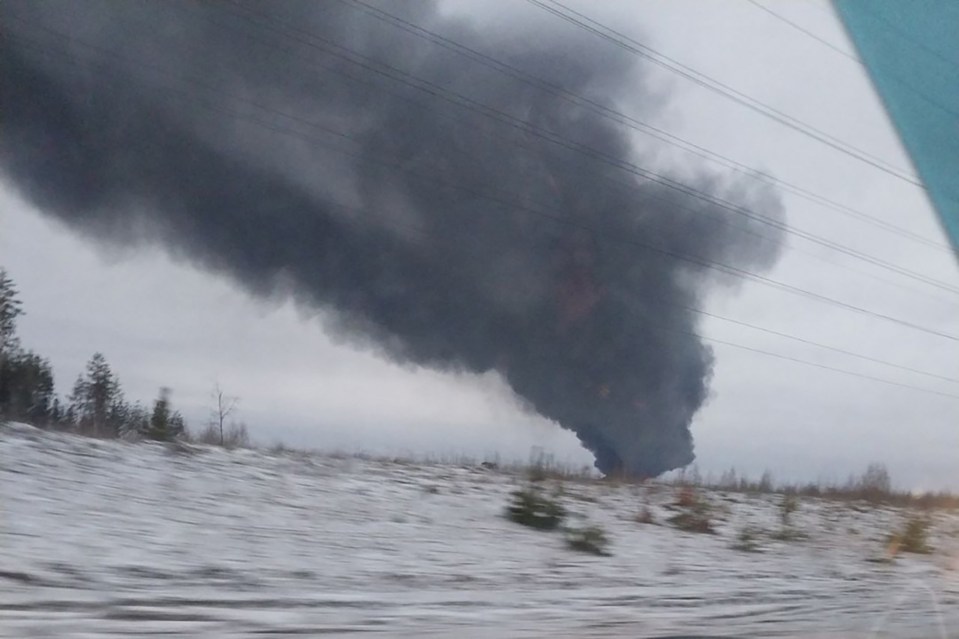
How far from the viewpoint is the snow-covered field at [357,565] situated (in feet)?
24.7

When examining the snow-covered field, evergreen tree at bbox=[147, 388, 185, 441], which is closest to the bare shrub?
the snow-covered field

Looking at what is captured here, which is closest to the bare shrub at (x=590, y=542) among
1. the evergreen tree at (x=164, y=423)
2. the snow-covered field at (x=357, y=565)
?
the snow-covered field at (x=357, y=565)

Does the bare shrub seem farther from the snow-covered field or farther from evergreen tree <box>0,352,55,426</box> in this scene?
evergreen tree <box>0,352,55,426</box>

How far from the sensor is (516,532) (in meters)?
14.0

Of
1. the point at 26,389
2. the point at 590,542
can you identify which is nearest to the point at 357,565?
the point at 590,542

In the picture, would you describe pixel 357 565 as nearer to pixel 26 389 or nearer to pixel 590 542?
pixel 590 542

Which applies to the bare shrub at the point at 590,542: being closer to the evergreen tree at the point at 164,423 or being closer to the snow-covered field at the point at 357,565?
the snow-covered field at the point at 357,565

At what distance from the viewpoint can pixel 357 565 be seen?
33.3 feet

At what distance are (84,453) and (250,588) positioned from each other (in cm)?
560

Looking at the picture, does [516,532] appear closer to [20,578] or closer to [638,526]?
[638,526]

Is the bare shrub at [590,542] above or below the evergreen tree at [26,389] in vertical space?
below

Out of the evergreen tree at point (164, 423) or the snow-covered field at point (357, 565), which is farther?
→ the evergreen tree at point (164, 423)

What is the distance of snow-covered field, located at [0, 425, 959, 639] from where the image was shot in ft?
24.7

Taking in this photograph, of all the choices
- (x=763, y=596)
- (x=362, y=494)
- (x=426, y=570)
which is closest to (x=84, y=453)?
(x=362, y=494)
